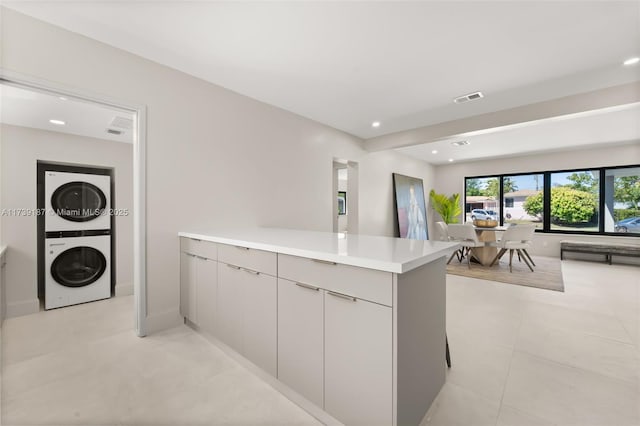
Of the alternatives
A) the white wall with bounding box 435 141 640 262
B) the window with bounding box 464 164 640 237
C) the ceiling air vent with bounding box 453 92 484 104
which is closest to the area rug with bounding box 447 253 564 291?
the white wall with bounding box 435 141 640 262

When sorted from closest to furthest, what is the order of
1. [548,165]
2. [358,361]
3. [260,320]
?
[358,361] → [260,320] → [548,165]

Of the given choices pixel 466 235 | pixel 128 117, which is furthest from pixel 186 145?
pixel 466 235

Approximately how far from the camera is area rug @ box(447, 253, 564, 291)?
3.99 m

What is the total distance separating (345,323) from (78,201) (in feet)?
12.3

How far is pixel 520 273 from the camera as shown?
4582 mm

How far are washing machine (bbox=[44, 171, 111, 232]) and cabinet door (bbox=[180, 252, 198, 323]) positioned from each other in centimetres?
176

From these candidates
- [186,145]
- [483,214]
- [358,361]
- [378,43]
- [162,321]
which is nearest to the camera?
[358,361]

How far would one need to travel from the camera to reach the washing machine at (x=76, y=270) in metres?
3.02

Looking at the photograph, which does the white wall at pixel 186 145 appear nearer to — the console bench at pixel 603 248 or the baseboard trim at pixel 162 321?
the baseboard trim at pixel 162 321

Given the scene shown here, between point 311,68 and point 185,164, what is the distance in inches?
61.0

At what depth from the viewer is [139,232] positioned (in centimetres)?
229

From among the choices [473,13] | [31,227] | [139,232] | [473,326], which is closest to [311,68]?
[473,13]

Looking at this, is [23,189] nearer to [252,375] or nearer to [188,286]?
[188,286]

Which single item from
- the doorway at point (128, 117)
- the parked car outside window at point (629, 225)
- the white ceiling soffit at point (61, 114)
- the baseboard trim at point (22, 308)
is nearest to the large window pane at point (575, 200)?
the parked car outside window at point (629, 225)
